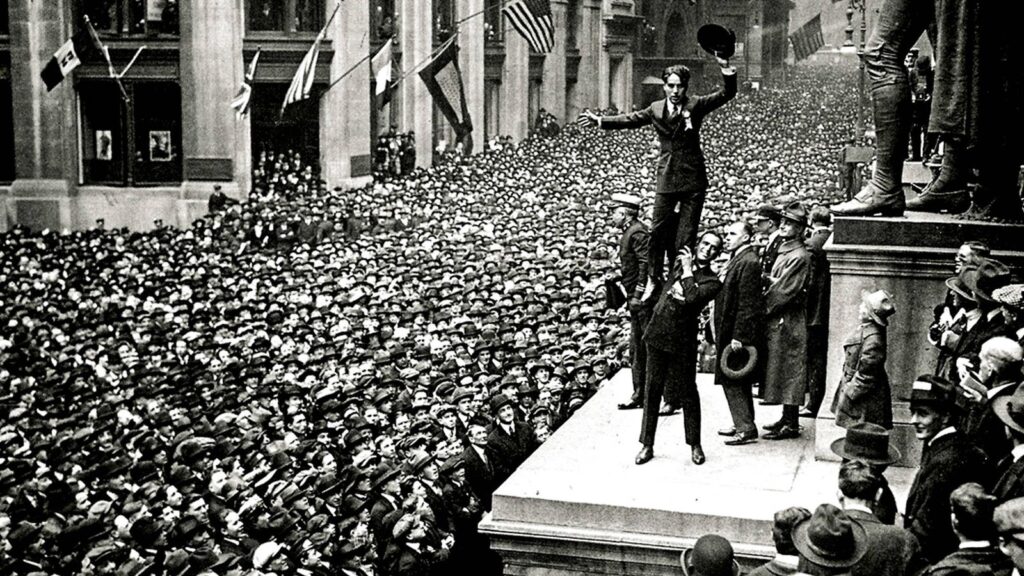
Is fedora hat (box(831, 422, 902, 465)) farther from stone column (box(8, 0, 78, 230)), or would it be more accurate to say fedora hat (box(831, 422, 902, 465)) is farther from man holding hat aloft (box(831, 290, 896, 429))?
stone column (box(8, 0, 78, 230))

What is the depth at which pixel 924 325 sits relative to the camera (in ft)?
34.5

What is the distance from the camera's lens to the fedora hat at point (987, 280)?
29.3 feet

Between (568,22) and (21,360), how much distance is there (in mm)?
53677

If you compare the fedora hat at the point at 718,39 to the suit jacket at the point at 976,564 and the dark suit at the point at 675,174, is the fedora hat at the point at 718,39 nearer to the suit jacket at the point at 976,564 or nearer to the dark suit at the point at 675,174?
the dark suit at the point at 675,174

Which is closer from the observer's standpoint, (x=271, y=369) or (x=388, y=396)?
(x=388, y=396)

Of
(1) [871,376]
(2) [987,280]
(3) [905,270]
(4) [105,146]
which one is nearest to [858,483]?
(2) [987,280]

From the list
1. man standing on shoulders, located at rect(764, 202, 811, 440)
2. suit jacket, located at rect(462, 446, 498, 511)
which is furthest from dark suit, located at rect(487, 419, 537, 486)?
man standing on shoulders, located at rect(764, 202, 811, 440)

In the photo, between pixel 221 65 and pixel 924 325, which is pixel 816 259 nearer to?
pixel 924 325

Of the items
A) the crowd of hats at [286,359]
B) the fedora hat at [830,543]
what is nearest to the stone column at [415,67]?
the crowd of hats at [286,359]

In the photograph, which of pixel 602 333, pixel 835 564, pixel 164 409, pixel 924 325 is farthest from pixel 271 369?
pixel 835 564

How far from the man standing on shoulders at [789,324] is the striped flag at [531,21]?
20286 millimetres

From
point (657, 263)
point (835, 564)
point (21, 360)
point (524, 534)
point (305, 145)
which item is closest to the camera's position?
point (835, 564)

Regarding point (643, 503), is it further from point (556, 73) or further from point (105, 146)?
point (556, 73)

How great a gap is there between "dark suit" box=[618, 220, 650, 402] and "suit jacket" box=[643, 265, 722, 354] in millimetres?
1976
